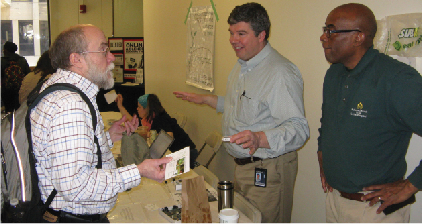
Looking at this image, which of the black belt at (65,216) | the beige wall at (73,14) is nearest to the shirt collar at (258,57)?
the black belt at (65,216)

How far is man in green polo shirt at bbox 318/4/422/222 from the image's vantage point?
160 centimetres

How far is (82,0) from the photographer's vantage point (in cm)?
Answer: 1093

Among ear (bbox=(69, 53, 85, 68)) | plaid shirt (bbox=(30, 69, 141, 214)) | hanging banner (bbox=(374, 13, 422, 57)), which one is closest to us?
plaid shirt (bbox=(30, 69, 141, 214))

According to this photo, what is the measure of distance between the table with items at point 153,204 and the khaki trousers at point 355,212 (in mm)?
499

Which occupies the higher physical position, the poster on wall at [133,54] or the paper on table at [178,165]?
the poster on wall at [133,54]

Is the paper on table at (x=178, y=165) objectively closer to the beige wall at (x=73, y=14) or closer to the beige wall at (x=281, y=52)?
the beige wall at (x=281, y=52)

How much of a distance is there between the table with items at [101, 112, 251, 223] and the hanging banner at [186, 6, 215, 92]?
208cm

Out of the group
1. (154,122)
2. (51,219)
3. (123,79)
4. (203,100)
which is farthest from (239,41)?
(123,79)

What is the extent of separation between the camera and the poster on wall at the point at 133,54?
30.0 ft

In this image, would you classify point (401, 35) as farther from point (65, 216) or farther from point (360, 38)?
point (65, 216)

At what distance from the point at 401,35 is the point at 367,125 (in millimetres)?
685

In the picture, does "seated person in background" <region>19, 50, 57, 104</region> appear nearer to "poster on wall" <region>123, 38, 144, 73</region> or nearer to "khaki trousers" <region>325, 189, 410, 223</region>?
"khaki trousers" <region>325, 189, 410, 223</region>

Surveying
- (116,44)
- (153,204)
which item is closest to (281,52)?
(153,204)

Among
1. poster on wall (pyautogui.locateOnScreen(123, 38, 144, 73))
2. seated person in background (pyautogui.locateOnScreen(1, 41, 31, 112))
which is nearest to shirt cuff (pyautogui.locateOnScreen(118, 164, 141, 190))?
seated person in background (pyautogui.locateOnScreen(1, 41, 31, 112))
